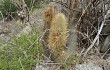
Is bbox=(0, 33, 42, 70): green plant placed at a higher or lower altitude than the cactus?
lower

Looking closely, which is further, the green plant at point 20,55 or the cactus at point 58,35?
the green plant at point 20,55

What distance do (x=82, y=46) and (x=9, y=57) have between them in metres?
1.16

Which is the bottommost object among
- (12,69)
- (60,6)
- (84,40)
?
(12,69)

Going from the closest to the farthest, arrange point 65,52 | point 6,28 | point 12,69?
1. point 65,52
2. point 12,69
3. point 6,28

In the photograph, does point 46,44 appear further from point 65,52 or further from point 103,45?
point 103,45

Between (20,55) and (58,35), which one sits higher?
(58,35)

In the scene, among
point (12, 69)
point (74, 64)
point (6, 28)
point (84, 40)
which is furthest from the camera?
point (6, 28)

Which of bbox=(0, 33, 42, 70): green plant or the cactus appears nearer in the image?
the cactus

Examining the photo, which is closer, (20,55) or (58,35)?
(58,35)

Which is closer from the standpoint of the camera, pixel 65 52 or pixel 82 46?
pixel 65 52

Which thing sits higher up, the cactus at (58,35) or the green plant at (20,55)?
the cactus at (58,35)

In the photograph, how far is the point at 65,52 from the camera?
3439mm

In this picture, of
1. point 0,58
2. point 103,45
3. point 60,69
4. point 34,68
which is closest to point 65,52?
point 60,69

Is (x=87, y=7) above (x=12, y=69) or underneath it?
above
